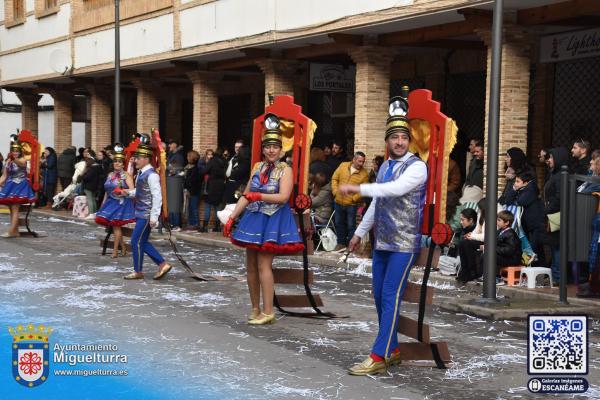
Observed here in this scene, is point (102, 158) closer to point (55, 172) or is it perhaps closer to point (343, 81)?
point (55, 172)

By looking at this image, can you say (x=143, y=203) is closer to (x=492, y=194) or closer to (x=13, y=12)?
(x=492, y=194)

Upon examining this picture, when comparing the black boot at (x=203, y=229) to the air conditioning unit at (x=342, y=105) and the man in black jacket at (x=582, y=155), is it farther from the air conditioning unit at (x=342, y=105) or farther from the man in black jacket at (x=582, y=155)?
the man in black jacket at (x=582, y=155)

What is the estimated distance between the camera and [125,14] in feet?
86.5

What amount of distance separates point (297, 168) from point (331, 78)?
A: 36.9 ft

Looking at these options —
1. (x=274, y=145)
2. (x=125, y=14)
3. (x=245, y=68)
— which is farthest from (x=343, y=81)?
(x=274, y=145)

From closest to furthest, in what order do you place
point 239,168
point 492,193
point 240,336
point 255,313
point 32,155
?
point 240,336, point 255,313, point 492,193, point 32,155, point 239,168

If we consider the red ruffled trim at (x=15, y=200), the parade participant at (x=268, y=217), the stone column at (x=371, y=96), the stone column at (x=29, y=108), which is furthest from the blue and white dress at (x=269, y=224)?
the stone column at (x=29, y=108)

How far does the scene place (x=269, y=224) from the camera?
9.45 metres

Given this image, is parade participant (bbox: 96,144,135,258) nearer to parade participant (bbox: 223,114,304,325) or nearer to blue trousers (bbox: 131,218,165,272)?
blue trousers (bbox: 131,218,165,272)

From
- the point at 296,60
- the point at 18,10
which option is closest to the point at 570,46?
the point at 296,60

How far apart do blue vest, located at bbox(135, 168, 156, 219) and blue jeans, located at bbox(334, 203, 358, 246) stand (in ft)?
15.4

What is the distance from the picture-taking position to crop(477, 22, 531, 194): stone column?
14.9 metres

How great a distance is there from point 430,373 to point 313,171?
10.4m

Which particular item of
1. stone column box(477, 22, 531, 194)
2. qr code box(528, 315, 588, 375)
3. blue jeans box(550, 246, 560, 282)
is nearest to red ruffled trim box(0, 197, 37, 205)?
stone column box(477, 22, 531, 194)
